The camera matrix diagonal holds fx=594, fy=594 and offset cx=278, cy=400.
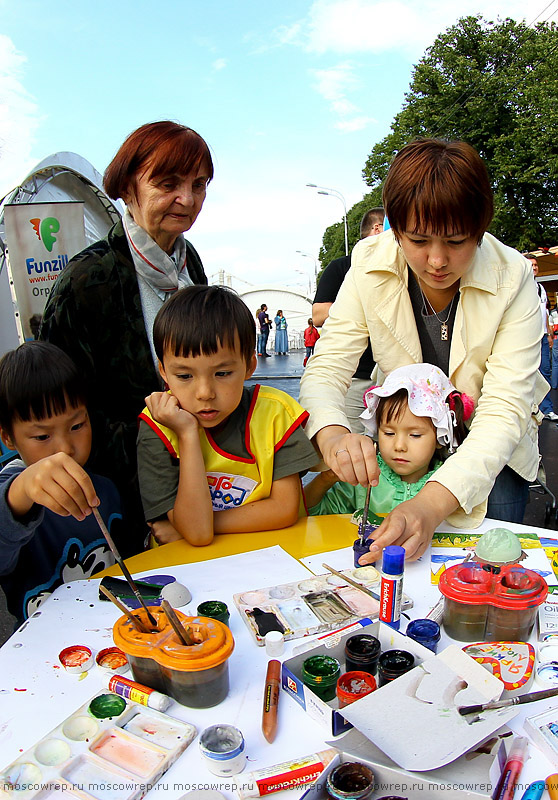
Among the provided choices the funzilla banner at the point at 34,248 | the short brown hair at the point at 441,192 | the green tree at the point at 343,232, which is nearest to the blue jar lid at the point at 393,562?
the short brown hair at the point at 441,192

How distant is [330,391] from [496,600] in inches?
39.0

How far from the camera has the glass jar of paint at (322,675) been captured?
0.92 meters

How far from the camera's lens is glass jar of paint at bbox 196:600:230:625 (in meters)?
1.15

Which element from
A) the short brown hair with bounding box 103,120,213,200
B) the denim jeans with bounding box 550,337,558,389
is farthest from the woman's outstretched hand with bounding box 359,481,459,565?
the denim jeans with bounding box 550,337,558,389

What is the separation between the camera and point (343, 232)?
146 feet

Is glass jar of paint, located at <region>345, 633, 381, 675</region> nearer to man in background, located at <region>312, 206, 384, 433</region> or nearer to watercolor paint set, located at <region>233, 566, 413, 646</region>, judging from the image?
watercolor paint set, located at <region>233, 566, 413, 646</region>

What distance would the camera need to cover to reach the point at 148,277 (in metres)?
2.11

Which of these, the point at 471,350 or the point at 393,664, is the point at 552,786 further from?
the point at 471,350

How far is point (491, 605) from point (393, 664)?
0.26 m

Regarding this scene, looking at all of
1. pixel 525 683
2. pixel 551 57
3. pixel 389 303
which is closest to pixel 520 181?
pixel 551 57

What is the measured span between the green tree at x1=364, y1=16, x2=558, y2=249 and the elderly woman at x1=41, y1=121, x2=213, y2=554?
18.0 meters

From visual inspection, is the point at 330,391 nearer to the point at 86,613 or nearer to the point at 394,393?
the point at 394,393

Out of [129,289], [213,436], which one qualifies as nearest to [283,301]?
[129,289]

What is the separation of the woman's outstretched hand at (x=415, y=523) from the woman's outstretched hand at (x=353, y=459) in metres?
0.11
